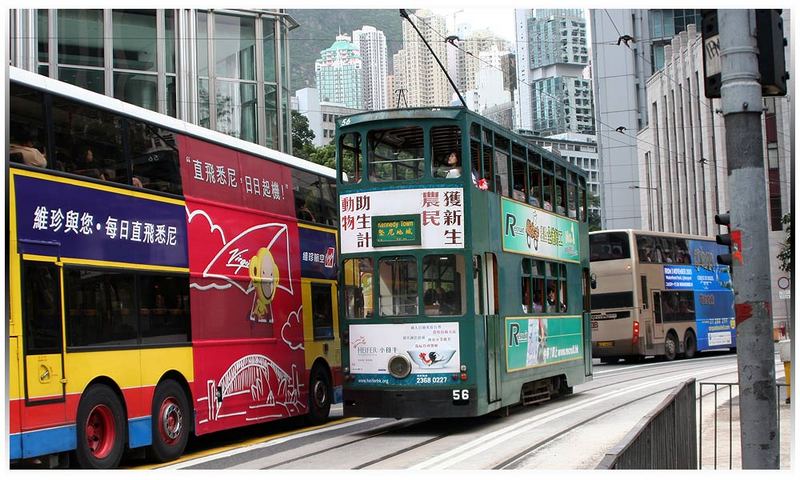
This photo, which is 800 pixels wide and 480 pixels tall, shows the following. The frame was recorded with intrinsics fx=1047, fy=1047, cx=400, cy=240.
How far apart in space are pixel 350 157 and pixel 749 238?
8529 millimetres

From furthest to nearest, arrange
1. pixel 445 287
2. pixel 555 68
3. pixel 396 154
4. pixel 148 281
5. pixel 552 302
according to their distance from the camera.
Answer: pixel 555 68
pixel 552 302
pixel 396 154
pixel 445 287
pixel 148 281

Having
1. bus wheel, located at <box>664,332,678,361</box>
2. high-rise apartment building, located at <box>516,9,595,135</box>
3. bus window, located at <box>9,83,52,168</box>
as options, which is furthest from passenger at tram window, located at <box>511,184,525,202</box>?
high-rise apartment building, located at <box>516,9,595,135</box>

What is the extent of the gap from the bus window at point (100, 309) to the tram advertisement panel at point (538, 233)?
6.27 meters

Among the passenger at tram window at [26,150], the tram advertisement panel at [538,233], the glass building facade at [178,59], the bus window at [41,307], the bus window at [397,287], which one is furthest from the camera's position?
the glass building facade at [178,59]

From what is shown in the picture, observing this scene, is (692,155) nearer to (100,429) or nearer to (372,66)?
(372,66)

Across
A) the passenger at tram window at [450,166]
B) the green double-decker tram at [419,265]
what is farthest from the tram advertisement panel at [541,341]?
the passenger at tram window at [450,166]

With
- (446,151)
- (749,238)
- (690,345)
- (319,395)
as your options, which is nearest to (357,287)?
(446,151)

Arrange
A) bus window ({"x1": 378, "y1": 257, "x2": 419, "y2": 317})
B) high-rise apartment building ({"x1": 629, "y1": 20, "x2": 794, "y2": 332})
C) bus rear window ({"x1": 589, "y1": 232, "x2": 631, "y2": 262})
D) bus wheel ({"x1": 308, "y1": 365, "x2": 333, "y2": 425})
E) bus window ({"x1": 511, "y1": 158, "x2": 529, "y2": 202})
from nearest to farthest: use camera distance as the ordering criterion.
→ bus window ({"x1": 378, "y1": 257, "x2": 419, "y2": 317}) < bus wheel ({"x1": 308, "y1": 365, "x2": 333, "y2": 425}) < bus window ({"x1": 511, "y1": 158, "x2": 529, "y2": 202}) < bus rear window ({"x1": 589, "y1": 232, "x2": 631, "y2": 262}) < high-rise apartment building ({"x1": 629, "y1": 20, "x2": 794, "y2": 332})

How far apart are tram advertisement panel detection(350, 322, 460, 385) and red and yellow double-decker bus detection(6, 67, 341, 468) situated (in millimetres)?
1610

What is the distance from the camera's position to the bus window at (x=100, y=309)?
33.9 ft

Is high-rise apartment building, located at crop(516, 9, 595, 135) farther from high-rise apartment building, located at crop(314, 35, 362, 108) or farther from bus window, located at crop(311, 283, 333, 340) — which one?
bus window, located at crop(311, 283, 333, 340)

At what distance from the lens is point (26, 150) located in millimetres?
9836

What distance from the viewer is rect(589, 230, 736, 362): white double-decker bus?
30.2m

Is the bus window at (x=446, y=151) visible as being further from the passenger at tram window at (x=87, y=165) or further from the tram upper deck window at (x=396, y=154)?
the passenger at tram window at (x=87, y=165)
